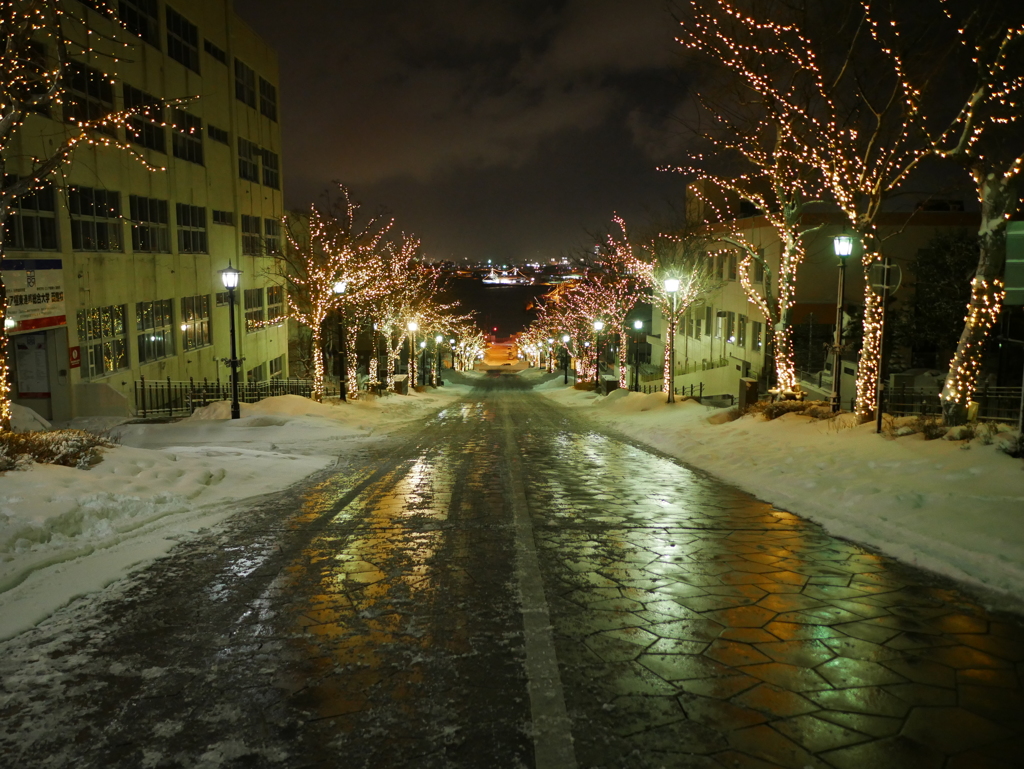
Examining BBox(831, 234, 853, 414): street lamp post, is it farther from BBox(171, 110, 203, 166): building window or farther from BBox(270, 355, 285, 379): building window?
BBox(270, 355, 285, 379): building window

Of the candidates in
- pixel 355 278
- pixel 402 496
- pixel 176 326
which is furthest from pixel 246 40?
pixel 402 496

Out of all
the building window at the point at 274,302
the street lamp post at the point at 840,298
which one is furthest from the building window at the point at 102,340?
the street lamp post at the point at 840,298

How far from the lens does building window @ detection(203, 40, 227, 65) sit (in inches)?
1420

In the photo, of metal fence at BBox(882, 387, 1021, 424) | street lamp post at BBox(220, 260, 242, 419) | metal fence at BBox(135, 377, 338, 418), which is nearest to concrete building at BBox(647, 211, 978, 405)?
metal fence at BBox(882, 387, 1021, 424)

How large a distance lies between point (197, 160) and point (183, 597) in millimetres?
32069

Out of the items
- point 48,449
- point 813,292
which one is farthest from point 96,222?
point 813,292

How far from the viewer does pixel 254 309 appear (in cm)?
4203

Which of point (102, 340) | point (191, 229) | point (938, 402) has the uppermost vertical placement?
point (191, 229)

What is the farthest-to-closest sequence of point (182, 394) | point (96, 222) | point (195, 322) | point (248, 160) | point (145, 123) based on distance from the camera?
point (248, 160) → point (195, 322) → point (182, 394) → point (145, 123) → point (96, 222)

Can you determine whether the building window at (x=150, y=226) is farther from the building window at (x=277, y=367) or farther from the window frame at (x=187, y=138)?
the building window at (x=277, y=367)

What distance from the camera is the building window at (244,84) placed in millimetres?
40000

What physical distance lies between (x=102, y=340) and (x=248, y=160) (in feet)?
64.4

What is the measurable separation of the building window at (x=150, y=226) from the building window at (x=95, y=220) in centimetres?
103

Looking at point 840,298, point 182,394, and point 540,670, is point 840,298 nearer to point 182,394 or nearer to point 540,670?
point 540,670
